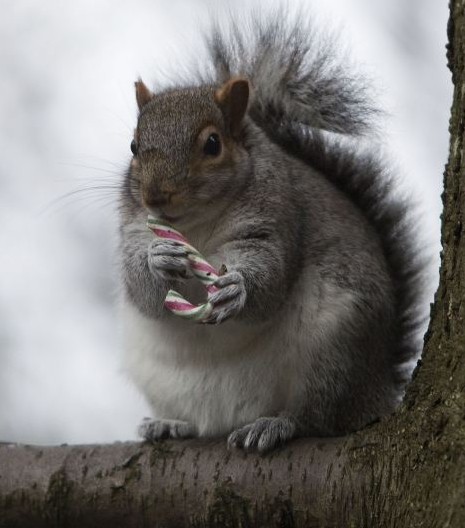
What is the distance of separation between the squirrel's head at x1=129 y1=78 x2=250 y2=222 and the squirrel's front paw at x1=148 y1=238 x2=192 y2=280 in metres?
0.07

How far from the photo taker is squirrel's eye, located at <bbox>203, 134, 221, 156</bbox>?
2.05 m

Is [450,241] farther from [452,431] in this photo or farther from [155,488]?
[155,488]

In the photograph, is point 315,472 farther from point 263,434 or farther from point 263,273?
point 263,273

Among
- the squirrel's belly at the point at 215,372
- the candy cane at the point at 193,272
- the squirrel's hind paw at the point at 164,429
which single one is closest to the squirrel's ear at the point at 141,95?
the candy cane at the point at 193,272

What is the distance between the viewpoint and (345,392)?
6.19ft

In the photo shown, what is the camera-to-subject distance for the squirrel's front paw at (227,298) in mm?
1800

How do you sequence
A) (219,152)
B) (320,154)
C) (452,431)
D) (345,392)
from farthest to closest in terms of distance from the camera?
(320,154), (219,152), (345,392), (452,431)

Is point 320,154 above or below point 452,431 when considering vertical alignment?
above

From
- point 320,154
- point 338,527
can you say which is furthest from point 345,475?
point 320,154

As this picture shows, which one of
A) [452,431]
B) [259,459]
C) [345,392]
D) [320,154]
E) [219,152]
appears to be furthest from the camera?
[320,154]

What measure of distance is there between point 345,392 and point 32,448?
59 centimetres

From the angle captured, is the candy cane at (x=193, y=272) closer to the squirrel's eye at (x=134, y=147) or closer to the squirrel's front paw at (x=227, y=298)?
the squirrel's front paw at (x=227, y=298)

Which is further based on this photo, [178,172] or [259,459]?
[178,172]

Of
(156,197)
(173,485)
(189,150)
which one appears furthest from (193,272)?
(173,485)
